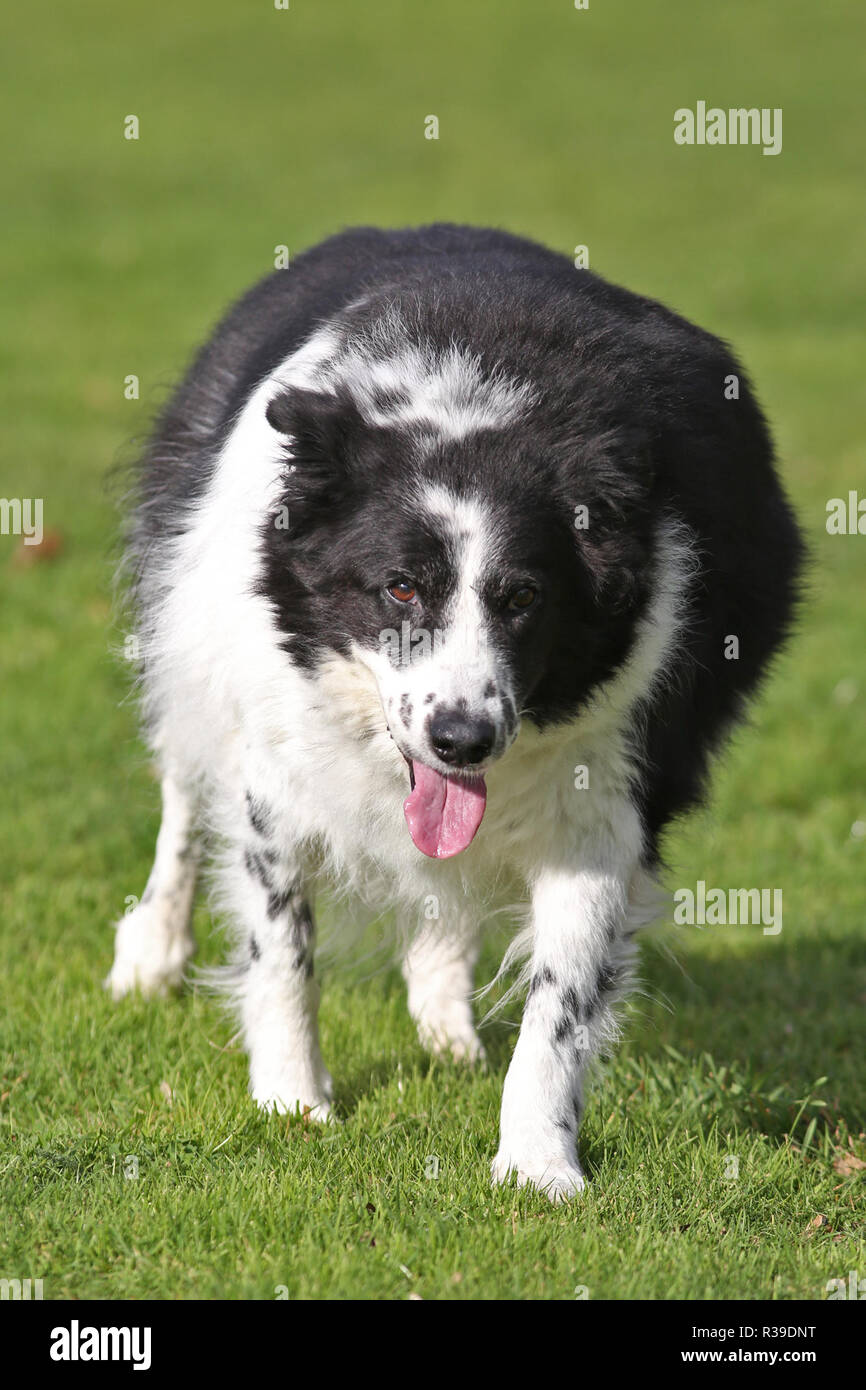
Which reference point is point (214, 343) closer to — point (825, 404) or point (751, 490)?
point (751, 490)

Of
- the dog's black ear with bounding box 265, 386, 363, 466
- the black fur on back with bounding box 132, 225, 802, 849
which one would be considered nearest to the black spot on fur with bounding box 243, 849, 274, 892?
the black fur on back with bounding box 132, 225, 802, 849

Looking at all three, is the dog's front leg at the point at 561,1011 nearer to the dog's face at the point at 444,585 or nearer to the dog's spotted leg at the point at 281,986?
the dog's face at the point at 444,585

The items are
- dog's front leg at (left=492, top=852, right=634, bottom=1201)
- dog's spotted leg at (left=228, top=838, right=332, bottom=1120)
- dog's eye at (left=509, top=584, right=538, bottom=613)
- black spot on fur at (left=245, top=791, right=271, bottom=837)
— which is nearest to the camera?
dog's eye at (left=509, top=584, right=538, bottom=613)

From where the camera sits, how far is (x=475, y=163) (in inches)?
1006

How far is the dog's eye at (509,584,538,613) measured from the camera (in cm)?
410

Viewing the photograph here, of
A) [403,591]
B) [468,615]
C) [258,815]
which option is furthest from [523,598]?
[258,815]

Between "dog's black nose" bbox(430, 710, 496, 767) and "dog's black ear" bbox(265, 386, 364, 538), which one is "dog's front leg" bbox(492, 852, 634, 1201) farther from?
"dog's black ear" bbox(265, 386, 364, 538)

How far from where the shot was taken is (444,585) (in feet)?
13.5

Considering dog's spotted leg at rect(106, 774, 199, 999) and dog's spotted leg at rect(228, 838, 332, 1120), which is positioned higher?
dog's spotted leg at rect(106, 774, 199, 999)

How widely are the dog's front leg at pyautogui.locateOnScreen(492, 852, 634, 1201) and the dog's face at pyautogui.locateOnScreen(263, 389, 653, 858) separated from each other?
51 centimetres

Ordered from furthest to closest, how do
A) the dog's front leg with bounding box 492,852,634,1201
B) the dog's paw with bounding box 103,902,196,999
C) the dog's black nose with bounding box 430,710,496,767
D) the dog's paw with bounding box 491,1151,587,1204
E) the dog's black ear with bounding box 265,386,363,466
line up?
1. the dog's paw with bounding box 103,902,196,999
2. the dog's front leg with bounding box 492,852,634,1201
3. the dog's paw with bounding box 491,1151,587,1204
4. the dog's black ear with bounding box 265,386,363,466
5. the dog's black nose with bounding box 430,710,496,767

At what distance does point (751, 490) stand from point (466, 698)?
1.68 m
